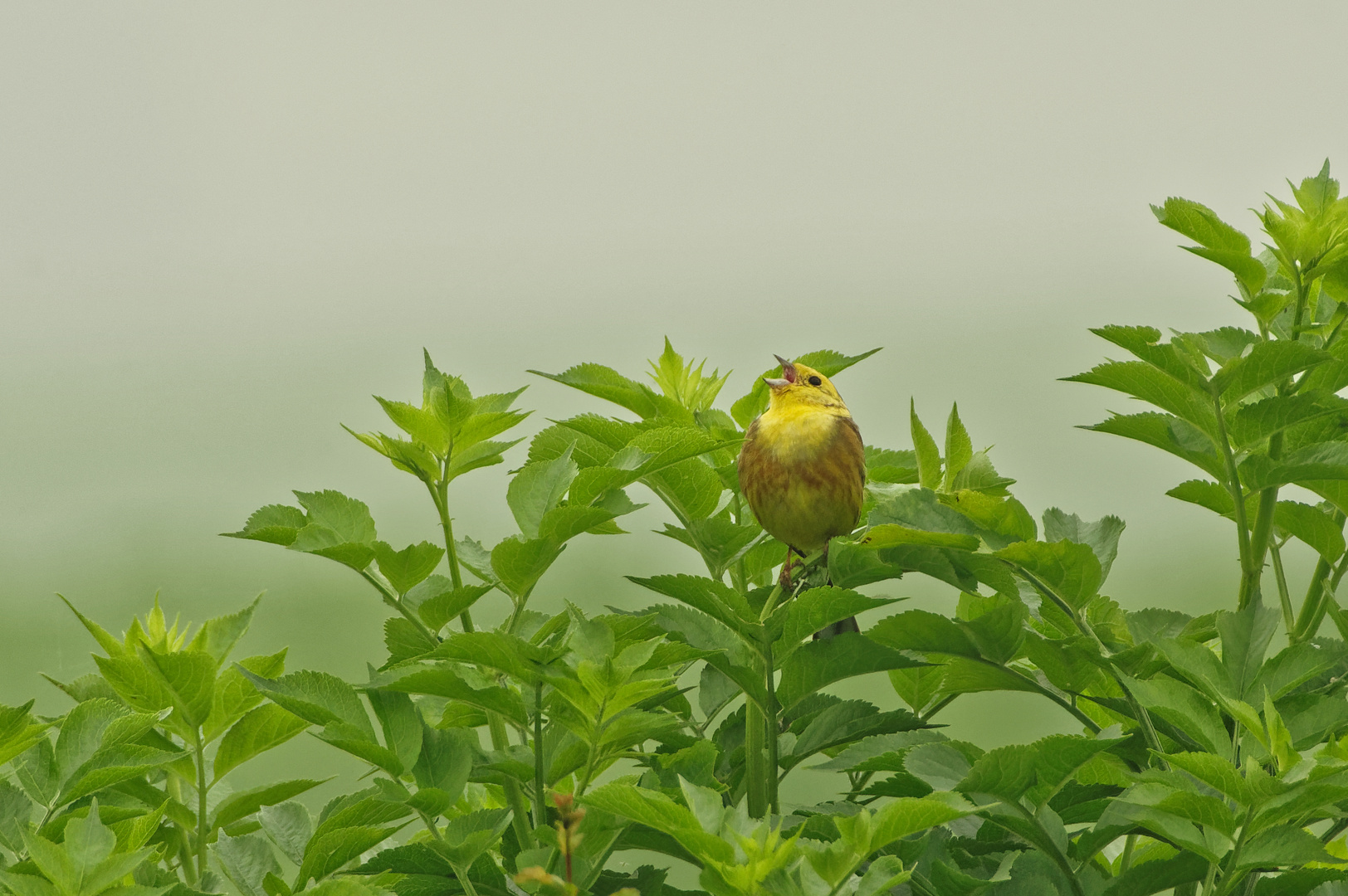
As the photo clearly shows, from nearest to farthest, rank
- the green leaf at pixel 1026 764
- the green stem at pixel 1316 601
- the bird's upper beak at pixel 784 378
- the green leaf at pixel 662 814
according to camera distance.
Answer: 1. the green leaf at pixel 662 814
2. the green leaf at pixel 1026 764
3. the green stem at pixel 1316 601
4. the bird's upper beak at pixel 784 378

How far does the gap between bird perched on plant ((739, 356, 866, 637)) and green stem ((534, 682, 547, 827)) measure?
36cm

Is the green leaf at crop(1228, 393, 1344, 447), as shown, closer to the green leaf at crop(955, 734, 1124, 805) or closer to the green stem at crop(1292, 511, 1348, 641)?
the green stem at crop(1292, 511, 1348, 641)

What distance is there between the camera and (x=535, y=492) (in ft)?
3.66

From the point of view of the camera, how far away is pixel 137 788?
1.21 m

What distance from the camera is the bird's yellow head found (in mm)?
1535

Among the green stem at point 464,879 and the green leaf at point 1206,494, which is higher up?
the green leaf at point 1206,494

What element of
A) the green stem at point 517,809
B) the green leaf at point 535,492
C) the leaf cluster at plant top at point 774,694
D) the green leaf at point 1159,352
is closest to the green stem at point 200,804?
Result: the leaf cluster at plant top at point 774,694

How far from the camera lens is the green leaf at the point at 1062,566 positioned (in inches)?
40.9

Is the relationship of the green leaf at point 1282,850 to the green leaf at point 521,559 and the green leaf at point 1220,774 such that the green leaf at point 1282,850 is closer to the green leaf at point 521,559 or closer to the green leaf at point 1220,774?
the green leaf at point 1220,774

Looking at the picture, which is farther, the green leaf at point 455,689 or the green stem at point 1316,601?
the green stem at point 1316,601

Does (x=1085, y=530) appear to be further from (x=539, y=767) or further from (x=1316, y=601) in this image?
(x=539, y=767)

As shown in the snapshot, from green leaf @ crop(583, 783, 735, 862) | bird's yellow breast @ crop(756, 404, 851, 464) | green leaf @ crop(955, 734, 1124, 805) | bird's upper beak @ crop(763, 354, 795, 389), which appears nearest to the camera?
green leaf @ crop(583, 783, 735, 862)

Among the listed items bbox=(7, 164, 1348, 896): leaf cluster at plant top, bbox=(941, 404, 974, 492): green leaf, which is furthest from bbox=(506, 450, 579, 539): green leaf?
bbox=(941, 404, 974, 492): green leaf

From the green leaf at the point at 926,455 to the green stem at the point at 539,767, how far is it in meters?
0.48
